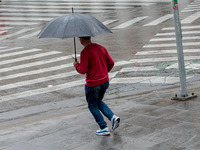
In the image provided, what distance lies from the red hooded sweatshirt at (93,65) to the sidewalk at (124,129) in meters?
0.90

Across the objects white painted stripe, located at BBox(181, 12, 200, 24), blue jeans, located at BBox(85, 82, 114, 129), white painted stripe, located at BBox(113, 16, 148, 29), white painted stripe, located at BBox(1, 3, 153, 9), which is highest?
blue jeans, located at BBox(85, 82, 114, 129)

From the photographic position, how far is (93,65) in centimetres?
596

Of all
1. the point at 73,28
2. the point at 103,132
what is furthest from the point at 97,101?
the point at 73,28

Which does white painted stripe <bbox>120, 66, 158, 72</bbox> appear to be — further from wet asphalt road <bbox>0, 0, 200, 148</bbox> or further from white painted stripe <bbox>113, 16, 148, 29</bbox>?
white painted stripe <bbox>113, 16, 148, 29</bbox>

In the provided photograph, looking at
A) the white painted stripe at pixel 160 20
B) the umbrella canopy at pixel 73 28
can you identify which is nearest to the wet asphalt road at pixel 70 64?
the white painted stripe at pixel 160 20

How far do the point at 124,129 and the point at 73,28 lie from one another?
185cm

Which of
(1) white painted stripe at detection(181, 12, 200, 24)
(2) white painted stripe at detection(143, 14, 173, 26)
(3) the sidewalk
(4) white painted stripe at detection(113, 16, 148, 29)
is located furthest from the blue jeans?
(4) white painted stripe at detection(113, 16, 148, 29)

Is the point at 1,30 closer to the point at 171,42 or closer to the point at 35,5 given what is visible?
the point at 35,5

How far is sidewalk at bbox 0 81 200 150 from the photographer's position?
555 centimetres

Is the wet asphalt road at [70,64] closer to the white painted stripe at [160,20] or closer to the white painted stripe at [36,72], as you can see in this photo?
the white painted stripe at [36,72]

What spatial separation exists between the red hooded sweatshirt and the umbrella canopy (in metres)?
0.29

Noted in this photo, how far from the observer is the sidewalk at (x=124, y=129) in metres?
5.55

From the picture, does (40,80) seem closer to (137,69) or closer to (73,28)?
(137,69)

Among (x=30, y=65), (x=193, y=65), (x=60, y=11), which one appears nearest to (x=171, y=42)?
(x=193, y=65)
